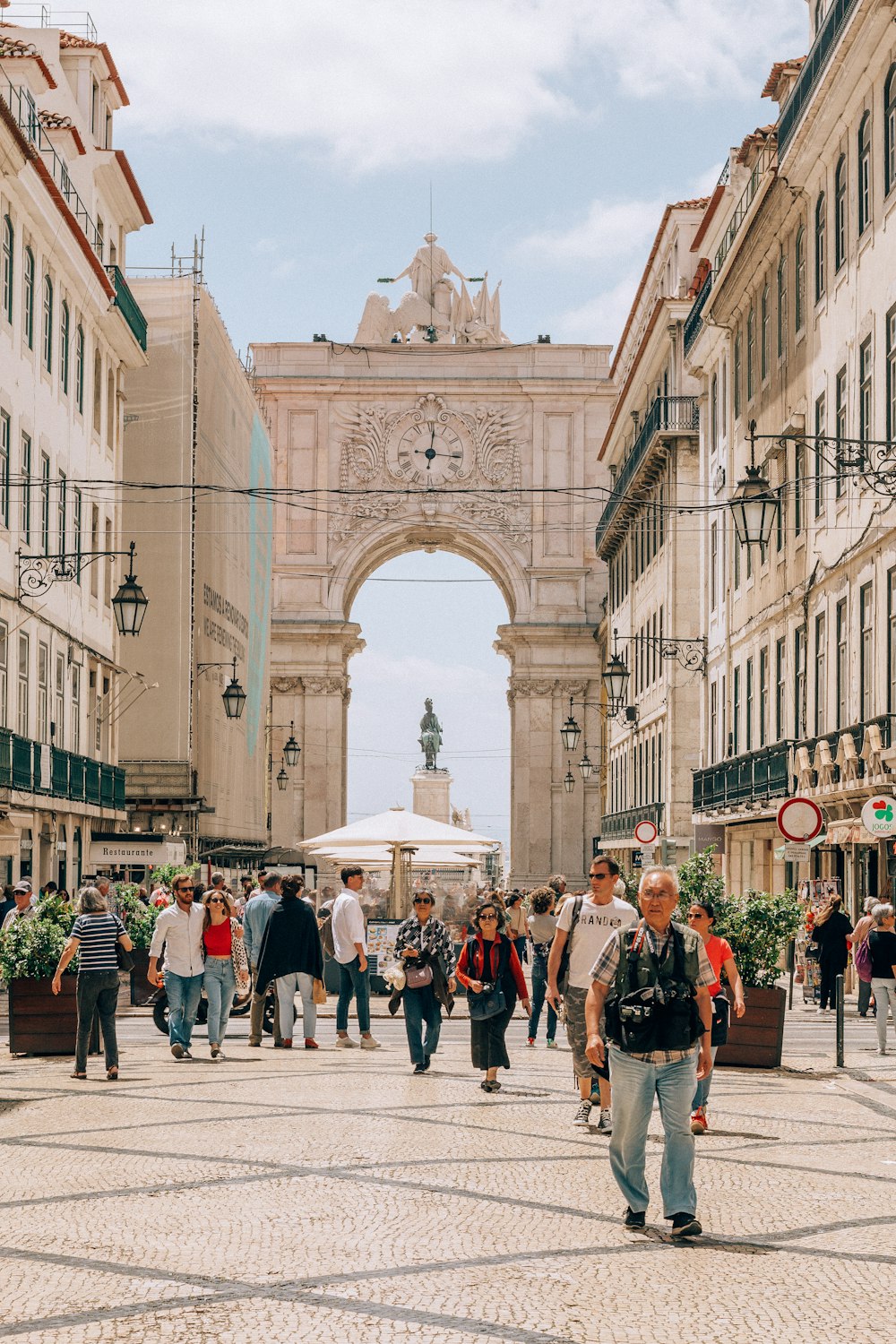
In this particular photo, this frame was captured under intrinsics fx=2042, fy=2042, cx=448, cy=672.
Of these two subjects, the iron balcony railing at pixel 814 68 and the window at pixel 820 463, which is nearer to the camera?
the iron balcony railing at pixel 814 68

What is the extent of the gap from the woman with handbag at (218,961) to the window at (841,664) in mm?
11121

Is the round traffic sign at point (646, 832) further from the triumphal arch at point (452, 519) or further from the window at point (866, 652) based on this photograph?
the triumphal arch at point (452, 519)

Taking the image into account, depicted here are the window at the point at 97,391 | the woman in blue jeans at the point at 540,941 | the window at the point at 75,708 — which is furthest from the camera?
the window at the point at 97,391

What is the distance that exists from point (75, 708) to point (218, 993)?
60.3ft

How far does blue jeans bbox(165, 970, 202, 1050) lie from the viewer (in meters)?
16.7

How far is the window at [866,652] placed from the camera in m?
24.5

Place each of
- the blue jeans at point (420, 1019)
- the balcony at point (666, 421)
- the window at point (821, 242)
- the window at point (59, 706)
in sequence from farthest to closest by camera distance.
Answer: the balcony at point (666, 421), the window at point (59, 706), the window at point (821, 242), the blue jeans at point (420, 1019)

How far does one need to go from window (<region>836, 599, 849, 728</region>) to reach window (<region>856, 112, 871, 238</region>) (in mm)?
4769

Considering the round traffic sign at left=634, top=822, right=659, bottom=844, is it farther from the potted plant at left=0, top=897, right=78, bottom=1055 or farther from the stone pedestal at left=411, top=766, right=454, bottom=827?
the stone pedestal at left=411, top=766, right=454, bottom=827

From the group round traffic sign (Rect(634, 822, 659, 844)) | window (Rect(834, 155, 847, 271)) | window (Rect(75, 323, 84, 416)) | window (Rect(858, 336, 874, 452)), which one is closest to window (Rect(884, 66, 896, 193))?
window (Rect(858, 336, 874, 452))

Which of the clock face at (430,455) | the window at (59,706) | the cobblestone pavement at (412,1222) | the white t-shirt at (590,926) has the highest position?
the clock face at (430,455)

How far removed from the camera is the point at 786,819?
19.7 metres

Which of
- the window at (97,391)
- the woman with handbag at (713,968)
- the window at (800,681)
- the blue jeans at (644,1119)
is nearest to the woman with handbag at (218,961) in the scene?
the woman with handbag at (713,968)

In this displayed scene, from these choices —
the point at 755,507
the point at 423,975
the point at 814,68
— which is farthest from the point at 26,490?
the point at 423,975
